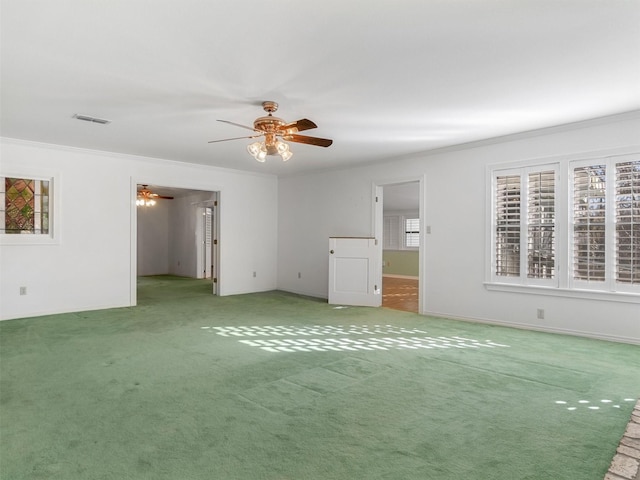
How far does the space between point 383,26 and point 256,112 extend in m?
1.94

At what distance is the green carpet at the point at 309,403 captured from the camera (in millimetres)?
1950

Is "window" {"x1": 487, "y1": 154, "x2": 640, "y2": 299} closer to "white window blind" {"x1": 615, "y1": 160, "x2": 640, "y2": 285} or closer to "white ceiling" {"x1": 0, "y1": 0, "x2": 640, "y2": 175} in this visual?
"white window blind" {"x1": 615, "y1": 160, "x2": 640, "y2": 285}

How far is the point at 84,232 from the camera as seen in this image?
5.87 m

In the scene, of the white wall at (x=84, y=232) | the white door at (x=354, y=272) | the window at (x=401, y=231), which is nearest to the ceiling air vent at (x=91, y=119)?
the white wall at (x=84, y=232)

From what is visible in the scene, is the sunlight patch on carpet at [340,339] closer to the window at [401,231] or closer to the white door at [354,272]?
the white door at [354,272]

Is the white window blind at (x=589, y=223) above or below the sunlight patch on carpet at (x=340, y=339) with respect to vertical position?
above

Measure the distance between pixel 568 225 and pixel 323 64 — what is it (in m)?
3.50

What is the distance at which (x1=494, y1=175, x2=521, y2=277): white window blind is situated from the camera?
4973 millimetres

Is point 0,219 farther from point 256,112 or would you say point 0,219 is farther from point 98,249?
point 256,112

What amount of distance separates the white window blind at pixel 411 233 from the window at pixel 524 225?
6.93 m

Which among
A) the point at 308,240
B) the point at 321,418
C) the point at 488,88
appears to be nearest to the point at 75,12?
the point at 321,418

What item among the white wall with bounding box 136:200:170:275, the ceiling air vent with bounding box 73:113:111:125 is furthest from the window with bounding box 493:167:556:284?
the white wall with bounding box 136:200:170:275

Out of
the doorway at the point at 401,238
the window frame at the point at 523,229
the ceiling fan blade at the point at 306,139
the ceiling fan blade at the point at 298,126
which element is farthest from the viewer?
the doorway at the point at 401,238

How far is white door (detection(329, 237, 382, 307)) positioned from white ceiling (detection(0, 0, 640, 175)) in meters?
2.21
